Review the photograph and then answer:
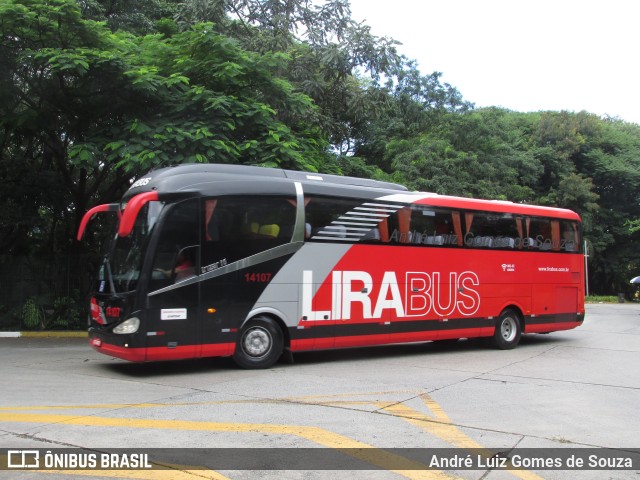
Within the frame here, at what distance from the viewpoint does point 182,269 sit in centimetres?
994

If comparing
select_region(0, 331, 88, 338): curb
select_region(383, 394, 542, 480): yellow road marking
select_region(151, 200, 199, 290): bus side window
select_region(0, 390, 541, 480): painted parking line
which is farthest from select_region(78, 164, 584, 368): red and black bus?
select_region(0, 331, 88, 338): curb

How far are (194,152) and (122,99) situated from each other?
2.72m

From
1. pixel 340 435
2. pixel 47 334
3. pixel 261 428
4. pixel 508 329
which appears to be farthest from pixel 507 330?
pixel 47 334

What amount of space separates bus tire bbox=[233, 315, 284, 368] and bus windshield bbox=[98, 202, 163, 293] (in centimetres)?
216

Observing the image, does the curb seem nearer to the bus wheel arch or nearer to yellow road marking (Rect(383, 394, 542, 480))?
the bus wheel arch

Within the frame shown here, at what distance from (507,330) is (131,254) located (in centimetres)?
943

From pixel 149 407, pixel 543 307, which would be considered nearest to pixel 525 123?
pixel 543 307

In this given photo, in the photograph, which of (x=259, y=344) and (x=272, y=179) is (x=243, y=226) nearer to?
(x=272, y=179)

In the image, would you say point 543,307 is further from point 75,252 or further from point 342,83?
point 75,252

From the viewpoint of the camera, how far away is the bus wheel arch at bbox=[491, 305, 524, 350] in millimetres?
14523

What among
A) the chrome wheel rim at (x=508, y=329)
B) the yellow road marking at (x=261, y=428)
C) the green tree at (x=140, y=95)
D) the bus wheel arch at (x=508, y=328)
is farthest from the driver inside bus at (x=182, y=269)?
the chrome wheel rim at (x=508, y=329)

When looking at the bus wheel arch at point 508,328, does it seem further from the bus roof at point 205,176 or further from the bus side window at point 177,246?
the bus side window at point 177,246

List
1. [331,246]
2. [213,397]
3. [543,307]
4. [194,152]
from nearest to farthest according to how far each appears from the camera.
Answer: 1. [213,397]
2. [331,246]
3. [194,152]
4. [543,307]

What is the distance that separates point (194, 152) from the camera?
42.9 feet
